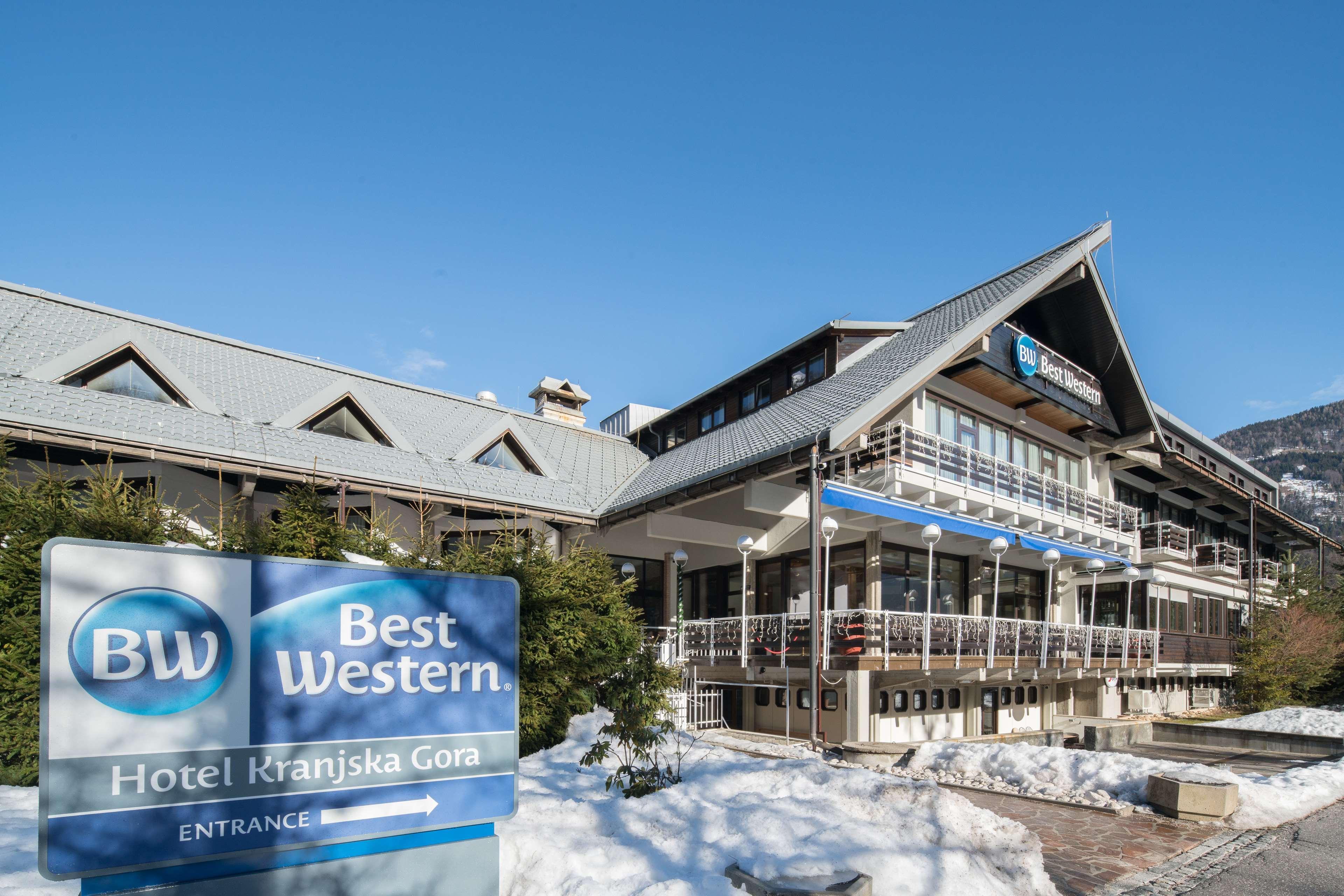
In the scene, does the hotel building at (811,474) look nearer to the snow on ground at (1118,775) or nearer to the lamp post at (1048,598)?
the lamp post at (1048,598)

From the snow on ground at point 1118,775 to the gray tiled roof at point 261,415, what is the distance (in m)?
9.19

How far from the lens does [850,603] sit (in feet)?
59.2

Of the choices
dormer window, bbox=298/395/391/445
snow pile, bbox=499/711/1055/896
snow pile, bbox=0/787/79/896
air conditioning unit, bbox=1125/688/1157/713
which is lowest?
air conditioning unit, bbox=1125/688/1157/713

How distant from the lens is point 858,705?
49.9 ft

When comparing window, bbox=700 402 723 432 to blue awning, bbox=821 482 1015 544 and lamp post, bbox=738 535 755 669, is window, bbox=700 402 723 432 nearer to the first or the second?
lamp post, bbox=738 535 755 669

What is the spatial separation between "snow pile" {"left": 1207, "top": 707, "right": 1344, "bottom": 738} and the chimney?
60.9 ft

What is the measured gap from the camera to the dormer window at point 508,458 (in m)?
18.1

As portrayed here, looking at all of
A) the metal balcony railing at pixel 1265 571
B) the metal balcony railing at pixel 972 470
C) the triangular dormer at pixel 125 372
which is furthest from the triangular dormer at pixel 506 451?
the metal balcony railing at pixel 1265 571

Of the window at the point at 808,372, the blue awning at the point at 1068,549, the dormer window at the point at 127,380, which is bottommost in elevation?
the blue awning at the point at 1068,549

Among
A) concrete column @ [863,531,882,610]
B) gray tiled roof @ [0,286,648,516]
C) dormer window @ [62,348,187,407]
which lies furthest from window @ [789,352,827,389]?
dormer window @ [62,348,187,407]

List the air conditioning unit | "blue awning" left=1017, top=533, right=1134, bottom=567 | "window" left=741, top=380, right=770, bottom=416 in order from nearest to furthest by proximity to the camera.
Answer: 1. "blue awning" left=1017, top=533, right=1134, bottom=567
2. "window" left=741, top=380, right=770, bottom=416
3. the air conditioning unit

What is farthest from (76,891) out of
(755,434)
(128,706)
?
(755,434)

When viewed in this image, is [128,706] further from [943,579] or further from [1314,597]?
[1314,597]

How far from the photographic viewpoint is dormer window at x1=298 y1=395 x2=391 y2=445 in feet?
52.9
